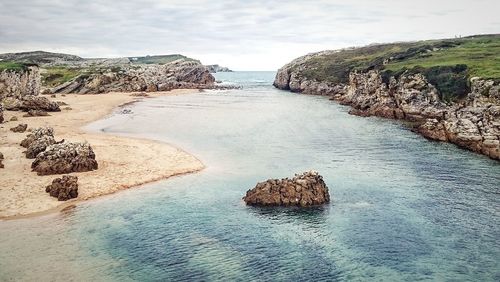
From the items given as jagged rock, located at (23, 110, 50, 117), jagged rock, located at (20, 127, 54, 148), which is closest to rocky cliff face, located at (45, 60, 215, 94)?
jagged rock, located at (23, 110, 50, 117)

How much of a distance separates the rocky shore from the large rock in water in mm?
31151

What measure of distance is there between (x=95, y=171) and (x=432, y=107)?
236ft

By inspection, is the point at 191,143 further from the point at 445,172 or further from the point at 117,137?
the point at 445,172

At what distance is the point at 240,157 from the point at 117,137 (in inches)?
893

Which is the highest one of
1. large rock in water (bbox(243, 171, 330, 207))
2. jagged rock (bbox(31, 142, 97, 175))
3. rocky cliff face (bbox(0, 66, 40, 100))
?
rocky cliff face (bbox(0, 66, 40, 100))

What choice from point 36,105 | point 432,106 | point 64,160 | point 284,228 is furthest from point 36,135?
point 432,106

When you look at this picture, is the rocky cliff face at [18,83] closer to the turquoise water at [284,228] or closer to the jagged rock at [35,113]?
the jagged rock at [35,113]

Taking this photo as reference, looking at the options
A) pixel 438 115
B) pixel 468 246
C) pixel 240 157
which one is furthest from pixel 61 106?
pixel 468 246

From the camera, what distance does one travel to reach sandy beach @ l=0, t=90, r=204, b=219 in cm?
4025

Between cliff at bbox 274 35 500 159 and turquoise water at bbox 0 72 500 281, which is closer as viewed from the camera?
turquoise water at bbox 0 72 500 281

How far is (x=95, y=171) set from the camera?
49.9 metres

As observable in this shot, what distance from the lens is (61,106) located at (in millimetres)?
109062

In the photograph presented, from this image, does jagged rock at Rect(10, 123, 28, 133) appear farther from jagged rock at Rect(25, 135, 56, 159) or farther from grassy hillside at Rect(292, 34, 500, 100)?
grassy hillside at Rect(292, 34, 500, 100)

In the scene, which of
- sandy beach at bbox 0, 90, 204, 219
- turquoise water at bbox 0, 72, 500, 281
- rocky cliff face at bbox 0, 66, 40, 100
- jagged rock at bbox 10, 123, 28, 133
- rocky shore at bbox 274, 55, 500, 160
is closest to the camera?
turquoise water at bbox 0, 72, 500, 281
